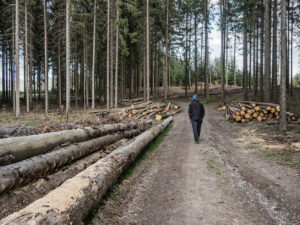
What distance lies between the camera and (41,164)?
405 cm

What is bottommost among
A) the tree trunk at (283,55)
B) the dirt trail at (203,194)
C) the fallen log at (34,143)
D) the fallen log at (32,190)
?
the dirt trail at (203,194)

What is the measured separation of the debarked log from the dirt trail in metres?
1.61

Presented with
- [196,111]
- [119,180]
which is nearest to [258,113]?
[196,111]

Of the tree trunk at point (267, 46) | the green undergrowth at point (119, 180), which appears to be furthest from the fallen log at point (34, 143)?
the tree trunk at point (267, 46)

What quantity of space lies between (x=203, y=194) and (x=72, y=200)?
2.57m

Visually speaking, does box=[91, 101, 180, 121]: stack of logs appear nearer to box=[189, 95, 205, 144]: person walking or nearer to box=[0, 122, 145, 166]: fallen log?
box=[189, 95, 205, 144]: person walking

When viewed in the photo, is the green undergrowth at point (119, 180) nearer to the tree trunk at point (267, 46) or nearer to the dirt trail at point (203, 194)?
the dirt trail at point (203, 194)

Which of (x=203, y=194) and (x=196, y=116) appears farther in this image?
(x=196, y=116)

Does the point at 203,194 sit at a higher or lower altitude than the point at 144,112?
lower

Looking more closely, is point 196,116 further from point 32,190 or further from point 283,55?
point 32,190

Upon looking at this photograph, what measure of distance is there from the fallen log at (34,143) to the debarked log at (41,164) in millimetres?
194

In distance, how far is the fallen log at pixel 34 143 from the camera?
12.4 ft

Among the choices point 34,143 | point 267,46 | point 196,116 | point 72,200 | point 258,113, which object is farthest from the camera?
A: point 267,46

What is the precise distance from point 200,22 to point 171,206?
30026 mm
